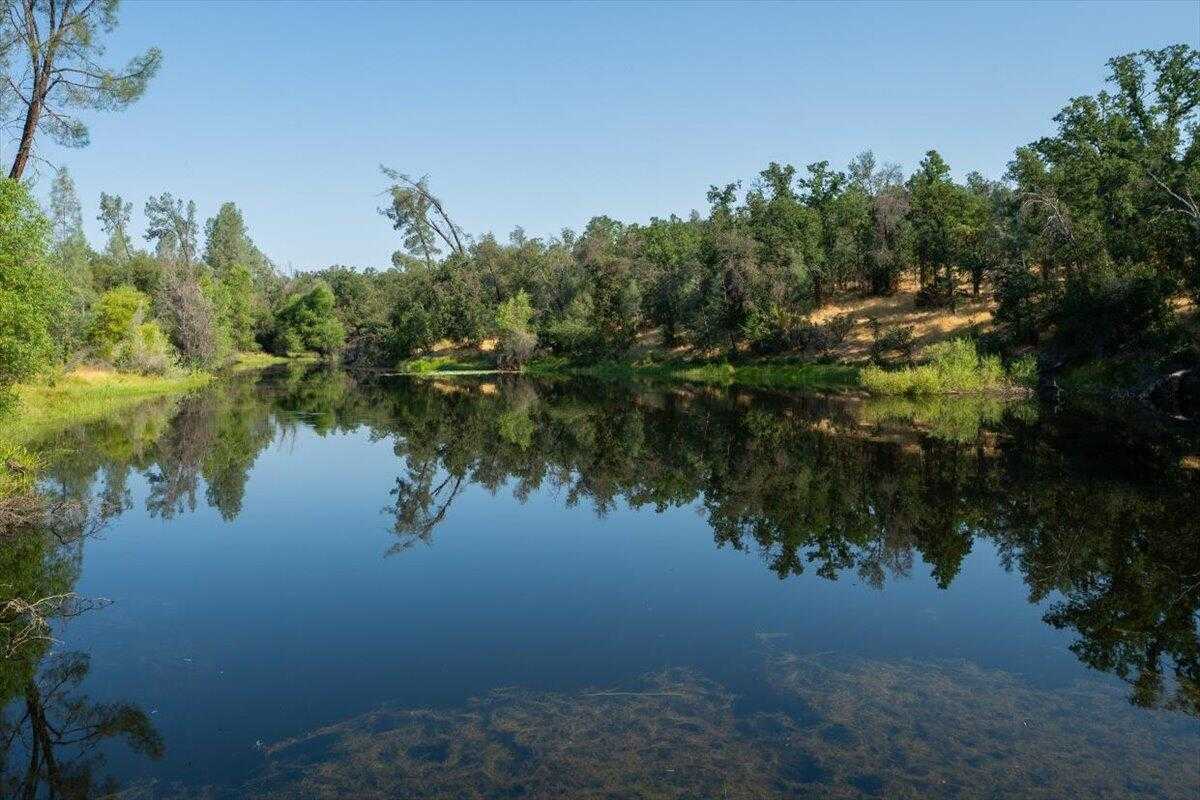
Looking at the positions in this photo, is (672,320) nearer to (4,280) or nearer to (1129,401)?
(1129,401)

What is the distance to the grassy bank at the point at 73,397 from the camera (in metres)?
28.8

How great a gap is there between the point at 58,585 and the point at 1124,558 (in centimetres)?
1776

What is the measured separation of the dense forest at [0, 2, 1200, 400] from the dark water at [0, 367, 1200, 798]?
13860mm

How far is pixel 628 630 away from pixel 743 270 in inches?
2210

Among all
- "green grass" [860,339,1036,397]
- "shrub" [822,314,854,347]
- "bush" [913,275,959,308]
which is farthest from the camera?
"bush" [913,275,959,308]

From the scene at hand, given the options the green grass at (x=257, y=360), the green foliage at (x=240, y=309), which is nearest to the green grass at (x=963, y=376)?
the green grass at (x=257, y=360)

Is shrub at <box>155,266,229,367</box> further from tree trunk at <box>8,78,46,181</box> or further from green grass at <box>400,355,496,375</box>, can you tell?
tree trunk at <box>8,78,46,181</box>

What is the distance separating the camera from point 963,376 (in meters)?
44.7

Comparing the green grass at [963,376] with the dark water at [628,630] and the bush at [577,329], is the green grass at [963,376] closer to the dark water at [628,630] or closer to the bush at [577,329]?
the dark water at [628,630]

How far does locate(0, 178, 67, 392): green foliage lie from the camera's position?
73.3 ft

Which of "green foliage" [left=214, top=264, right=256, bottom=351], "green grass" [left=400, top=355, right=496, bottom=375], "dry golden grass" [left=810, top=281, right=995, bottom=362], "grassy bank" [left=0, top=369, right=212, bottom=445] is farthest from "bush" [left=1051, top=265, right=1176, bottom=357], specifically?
"green foliage" [left=214, top=264, right=256, bottom=351]

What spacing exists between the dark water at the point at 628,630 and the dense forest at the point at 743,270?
13.9 metres

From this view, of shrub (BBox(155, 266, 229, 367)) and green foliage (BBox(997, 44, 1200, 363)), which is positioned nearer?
green foliage (BBox(997, 44, 1200, 363))

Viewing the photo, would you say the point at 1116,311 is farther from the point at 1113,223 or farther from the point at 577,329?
the point at 577,329
